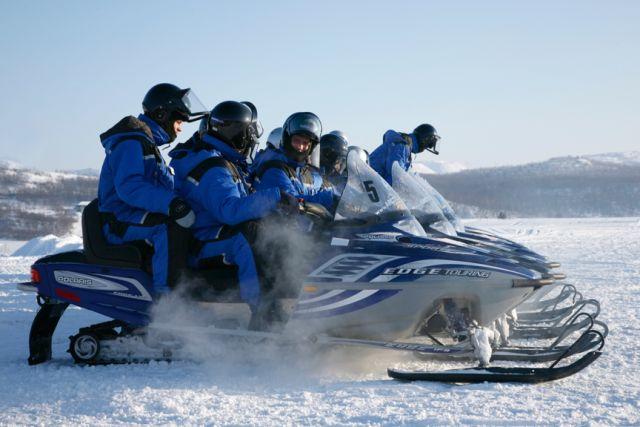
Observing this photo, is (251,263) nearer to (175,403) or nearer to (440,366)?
(175,403)

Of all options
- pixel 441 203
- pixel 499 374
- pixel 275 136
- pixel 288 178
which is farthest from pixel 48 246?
pixel 499 374

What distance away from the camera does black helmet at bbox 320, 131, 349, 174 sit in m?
8.11

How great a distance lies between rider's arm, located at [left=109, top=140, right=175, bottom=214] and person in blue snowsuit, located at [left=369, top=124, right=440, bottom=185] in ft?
13.8

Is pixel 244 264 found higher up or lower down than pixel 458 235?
lower down

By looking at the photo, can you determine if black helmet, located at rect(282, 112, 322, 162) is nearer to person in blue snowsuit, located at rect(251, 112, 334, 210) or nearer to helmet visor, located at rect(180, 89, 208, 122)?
person in blue snowsuit, located at rect(251, 112, 334, 210)

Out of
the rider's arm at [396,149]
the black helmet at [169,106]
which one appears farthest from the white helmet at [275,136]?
the black helmet at [169,106]

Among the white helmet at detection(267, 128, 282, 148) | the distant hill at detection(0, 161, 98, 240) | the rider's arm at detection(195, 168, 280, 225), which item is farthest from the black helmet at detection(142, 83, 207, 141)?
the distant hill at detection(0, 161, 98, 240)

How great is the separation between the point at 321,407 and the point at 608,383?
5.79ft

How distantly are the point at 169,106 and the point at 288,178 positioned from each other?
1023 mm

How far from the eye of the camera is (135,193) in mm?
4227

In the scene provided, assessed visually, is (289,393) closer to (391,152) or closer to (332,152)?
(332,152)

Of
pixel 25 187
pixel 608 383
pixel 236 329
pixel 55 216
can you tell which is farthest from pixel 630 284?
pixel 25 187

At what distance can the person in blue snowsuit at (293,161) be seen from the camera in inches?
184

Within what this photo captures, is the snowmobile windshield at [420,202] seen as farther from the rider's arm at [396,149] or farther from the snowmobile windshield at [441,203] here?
the rider's arm at [396,149]
